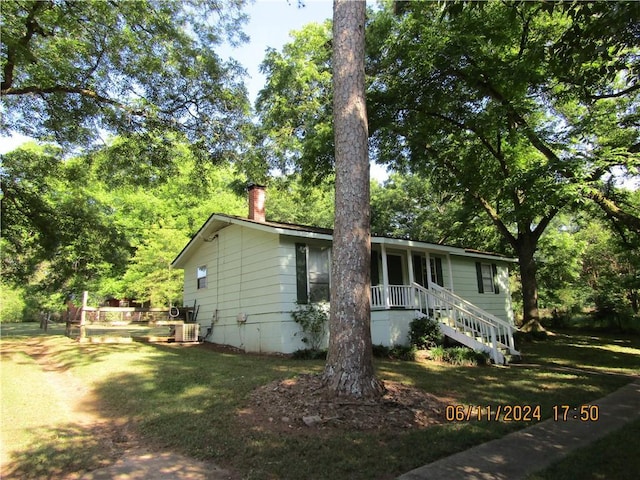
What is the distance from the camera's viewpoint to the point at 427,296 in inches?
535

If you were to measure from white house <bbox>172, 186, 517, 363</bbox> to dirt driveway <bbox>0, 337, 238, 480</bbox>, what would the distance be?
5.40 meters

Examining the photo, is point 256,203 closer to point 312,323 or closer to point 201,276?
point 201,276

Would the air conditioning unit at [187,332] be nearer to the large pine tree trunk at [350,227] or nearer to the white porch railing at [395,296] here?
the white porch railing at [395,296]

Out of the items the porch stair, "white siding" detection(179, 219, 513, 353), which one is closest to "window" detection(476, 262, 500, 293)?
"white siding" detection(179, 219, 513, 353)

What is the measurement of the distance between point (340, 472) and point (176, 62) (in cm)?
1180

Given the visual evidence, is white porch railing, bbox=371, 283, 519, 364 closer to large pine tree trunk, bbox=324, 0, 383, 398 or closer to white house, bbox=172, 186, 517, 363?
white house, bbox=172, 186, 517, 363

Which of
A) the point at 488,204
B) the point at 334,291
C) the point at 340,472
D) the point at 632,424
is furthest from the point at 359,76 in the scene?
the point at 488,204

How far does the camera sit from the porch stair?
10875 millimetres

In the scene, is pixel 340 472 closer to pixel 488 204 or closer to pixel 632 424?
pixel 632 424

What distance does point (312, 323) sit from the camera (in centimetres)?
1174

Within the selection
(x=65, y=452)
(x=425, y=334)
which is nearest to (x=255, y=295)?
(x=425, y=334)

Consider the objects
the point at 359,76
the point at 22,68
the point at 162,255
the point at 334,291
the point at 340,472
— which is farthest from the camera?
the point at 162,255

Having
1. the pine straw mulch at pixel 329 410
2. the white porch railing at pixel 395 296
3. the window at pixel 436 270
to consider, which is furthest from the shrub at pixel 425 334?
the pine straw mulch at pixel 329 410

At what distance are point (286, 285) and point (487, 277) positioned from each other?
1189 centimetres
